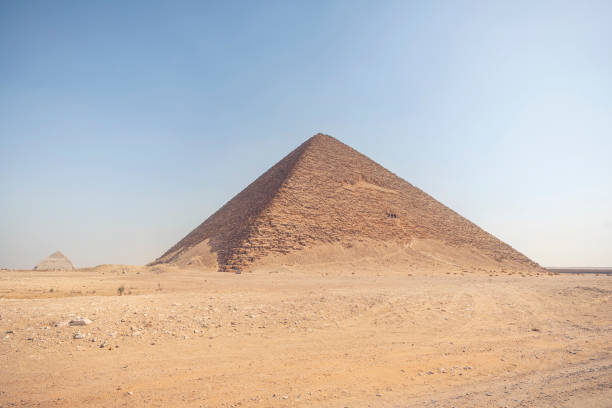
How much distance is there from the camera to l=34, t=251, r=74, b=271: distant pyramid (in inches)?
1431

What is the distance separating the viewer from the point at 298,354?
13.6 ft

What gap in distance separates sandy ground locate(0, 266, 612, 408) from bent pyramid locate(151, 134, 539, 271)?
1500cm

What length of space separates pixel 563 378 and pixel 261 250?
1946 centimetres

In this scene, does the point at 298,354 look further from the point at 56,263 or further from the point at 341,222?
the point at 56,263

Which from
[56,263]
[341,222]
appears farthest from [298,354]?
[56,263]

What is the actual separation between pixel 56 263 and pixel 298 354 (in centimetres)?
4367

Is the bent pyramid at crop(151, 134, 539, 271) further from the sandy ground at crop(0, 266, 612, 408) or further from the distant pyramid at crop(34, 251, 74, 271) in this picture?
the distant pyramid at crop(34, 251, 74, 271)

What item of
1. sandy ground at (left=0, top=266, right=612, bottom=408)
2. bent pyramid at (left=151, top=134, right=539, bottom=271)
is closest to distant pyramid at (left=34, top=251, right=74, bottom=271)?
bent pyramid at (left=151, top=134, right=539, bottom=271)

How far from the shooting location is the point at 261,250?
2206 cm

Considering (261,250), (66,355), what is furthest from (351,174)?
(66,355)

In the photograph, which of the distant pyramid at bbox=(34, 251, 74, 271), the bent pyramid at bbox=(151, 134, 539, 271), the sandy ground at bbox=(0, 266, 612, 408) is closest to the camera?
the sandy ground at bbox=(0, 266, 612, 408)

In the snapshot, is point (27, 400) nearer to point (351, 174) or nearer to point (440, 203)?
point (351, 174)

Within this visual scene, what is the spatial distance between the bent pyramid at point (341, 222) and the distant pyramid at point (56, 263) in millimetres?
16907

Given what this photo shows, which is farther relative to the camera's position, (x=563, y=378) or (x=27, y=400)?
(x=563, y=378)
